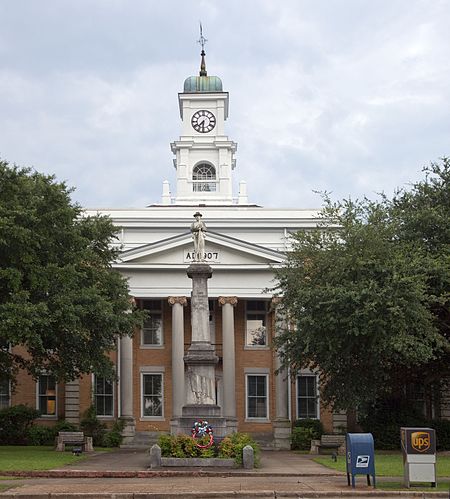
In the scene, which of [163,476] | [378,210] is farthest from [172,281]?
[163,476]

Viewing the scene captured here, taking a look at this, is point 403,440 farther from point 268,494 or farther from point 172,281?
point 172,281

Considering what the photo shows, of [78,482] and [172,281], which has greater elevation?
[172,281]

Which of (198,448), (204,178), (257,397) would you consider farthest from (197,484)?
(204,178)

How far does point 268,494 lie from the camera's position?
18359 mm

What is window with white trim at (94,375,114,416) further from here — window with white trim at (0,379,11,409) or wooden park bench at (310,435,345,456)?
wooden park bench at (310,435,345,456)

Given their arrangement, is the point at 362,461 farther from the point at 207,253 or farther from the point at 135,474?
the point at 207,253

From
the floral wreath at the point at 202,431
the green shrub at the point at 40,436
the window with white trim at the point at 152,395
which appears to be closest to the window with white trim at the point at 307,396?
the window with white trim at the point at 152,395

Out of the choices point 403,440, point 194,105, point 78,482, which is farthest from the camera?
point 194,105

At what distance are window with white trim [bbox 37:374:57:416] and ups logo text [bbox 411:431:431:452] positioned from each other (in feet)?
101

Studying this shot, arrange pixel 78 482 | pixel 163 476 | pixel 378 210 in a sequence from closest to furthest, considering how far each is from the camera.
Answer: pixel 78 482 < pixel 163 476 < pixel 378 210

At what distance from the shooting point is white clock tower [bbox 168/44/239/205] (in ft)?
205

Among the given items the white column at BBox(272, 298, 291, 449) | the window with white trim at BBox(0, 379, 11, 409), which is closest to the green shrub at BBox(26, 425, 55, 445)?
the window with white trim at BBox(0, 379, 11, 409)

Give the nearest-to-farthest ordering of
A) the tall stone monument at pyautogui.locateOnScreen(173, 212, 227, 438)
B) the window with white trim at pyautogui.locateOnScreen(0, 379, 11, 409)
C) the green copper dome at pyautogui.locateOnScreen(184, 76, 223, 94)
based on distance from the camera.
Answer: the tall stone monument at pyautogui.locateOnScreen(173, 212, 227, 438) → the window with white trim at pyautogui.locateOnScreen(0, 379, 11, 409) → the green copper dome at pyautogui.locateOnScreen(184, 76, 223, 94)

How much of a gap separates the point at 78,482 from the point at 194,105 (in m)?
44.7
